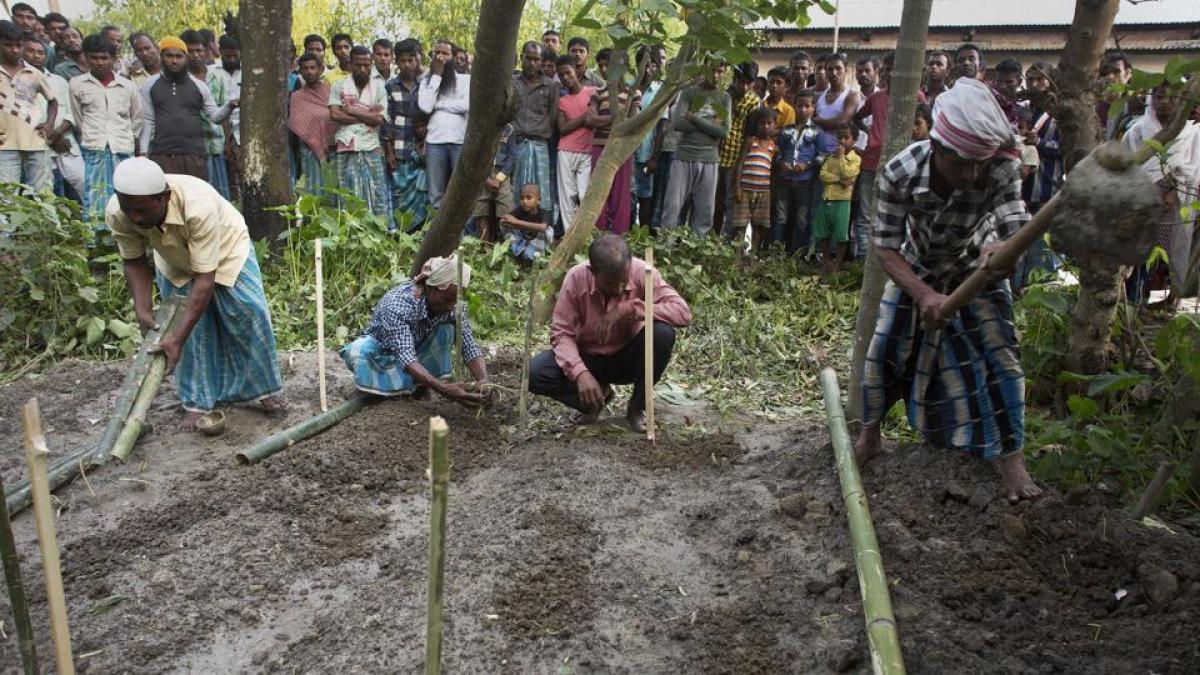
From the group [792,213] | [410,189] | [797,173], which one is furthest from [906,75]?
[410,189]

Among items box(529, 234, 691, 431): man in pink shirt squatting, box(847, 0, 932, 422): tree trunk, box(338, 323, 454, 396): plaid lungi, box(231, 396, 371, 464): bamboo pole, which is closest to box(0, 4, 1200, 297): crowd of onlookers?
box(338, 323, 454, 396): plaid lungi

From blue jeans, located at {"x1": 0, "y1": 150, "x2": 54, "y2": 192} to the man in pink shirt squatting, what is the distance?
16.0 feet

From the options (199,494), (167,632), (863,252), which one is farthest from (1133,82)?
(863,252)

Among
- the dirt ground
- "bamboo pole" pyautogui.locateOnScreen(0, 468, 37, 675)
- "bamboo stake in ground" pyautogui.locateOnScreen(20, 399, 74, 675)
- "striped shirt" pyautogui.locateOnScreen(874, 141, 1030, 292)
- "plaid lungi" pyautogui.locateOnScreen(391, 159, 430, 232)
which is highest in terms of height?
"striped shirt" pyautogui.locateOnScreen(874, 141, 1030, 292)

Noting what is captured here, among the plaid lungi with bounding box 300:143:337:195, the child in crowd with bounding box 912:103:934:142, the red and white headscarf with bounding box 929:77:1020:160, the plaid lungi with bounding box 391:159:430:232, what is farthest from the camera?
the plaid lungi with bounding box 391:159:430:232

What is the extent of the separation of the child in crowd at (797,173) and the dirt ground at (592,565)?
3.85 meters

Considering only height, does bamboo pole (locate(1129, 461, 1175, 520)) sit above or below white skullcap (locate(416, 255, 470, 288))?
below

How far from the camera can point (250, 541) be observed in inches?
137

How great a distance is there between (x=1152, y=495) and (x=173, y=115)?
7401 mm

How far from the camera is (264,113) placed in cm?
643

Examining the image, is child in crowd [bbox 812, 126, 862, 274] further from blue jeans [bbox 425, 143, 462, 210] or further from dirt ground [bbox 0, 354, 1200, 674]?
dirt ground [bbox 0, 354, 1200, 674]

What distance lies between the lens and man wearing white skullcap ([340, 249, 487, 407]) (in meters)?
4.39

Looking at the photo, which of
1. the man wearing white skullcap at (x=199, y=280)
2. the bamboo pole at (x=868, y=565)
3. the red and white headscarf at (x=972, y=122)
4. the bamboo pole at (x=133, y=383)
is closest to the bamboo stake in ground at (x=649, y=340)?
the bamboo pole at (x=868, y=565)

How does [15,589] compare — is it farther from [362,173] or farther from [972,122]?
[362,173]
